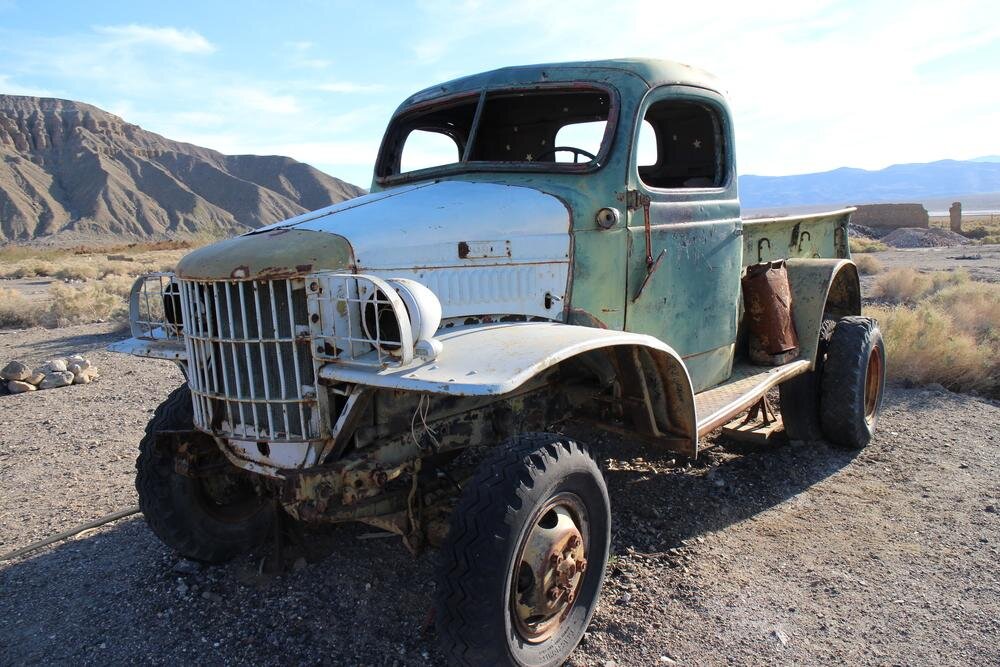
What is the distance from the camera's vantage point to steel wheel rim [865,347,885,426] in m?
5.23

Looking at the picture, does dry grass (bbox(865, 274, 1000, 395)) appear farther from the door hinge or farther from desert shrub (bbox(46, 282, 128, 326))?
desert shrub (bbox(46, 282, 128, 326))

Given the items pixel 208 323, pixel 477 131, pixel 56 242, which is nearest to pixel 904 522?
pixel 477 131

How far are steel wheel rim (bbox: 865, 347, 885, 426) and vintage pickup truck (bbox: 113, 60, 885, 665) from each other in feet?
1.76

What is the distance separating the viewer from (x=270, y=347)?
2660 mm

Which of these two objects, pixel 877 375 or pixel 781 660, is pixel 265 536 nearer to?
pixel 781 660

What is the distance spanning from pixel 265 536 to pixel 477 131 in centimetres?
228

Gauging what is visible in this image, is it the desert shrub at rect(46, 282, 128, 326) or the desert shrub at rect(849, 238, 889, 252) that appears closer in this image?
the desert shrub at rect(46, 282, 128, 326)

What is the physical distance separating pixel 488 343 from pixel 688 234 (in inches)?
67.5

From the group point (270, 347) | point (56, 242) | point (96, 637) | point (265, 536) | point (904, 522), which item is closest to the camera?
point (270, 347)

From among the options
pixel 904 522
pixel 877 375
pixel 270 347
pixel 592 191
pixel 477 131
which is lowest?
pixel 904 522

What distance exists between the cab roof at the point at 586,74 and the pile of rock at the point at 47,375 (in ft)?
18.5

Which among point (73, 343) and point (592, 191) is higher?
point (592, 191)

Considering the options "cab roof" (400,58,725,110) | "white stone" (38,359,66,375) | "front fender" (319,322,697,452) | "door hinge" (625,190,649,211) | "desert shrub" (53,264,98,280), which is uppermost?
"cab roof" (400,58,725,110)

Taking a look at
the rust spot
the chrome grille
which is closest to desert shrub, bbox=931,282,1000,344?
the rust spot
